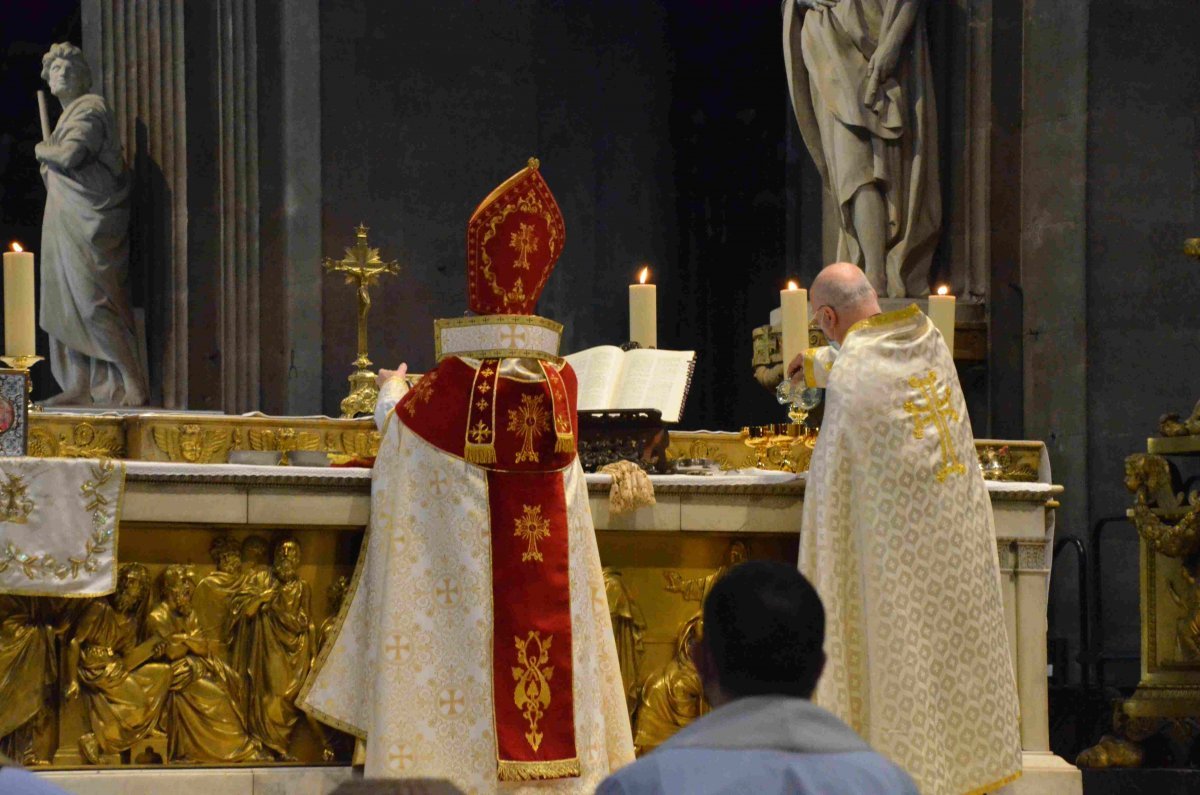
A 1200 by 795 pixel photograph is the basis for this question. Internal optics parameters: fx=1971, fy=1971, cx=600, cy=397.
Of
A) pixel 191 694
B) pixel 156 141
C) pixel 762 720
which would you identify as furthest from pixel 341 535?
pixel 156 141

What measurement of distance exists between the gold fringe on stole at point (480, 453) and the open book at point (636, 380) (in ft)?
2.41

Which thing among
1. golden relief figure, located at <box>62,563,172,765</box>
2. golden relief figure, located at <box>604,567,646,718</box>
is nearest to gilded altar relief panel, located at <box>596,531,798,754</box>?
golden relief figure, located at <box>604,567,646,718</box>

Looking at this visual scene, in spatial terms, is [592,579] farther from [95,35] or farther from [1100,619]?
[95,35]

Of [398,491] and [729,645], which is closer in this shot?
[729,645]

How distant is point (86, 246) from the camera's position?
1073 cm

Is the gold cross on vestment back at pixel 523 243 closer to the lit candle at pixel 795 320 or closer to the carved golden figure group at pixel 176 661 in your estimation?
the lit candle at pixel 795 320

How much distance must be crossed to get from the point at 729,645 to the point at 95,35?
9170 mm

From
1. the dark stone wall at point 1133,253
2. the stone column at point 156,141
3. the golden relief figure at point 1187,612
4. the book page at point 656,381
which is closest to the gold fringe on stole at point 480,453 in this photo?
the book page at point 656,381

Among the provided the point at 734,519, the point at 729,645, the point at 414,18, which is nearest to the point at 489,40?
the point at 414,18

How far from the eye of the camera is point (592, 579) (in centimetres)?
596

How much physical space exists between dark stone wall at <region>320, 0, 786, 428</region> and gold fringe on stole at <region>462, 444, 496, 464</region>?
5.06 m

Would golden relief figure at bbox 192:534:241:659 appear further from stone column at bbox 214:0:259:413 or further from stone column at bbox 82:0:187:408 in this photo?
stone column at bbox 82:0:187:408

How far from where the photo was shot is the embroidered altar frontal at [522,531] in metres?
5.73

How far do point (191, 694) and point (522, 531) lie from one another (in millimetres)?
1118
